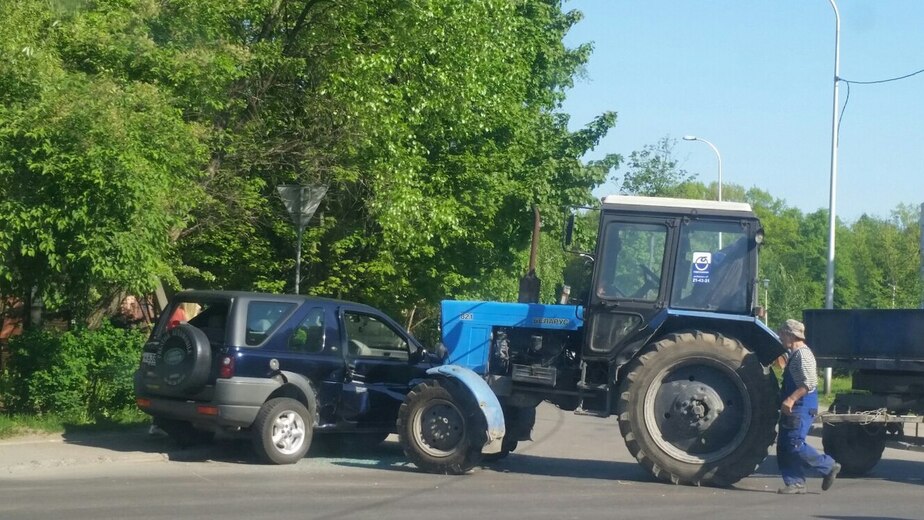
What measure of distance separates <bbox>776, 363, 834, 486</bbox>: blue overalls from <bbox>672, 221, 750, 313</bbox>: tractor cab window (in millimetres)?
1057

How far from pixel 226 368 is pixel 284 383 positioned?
27.1 inches

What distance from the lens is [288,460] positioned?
12219 millimetres

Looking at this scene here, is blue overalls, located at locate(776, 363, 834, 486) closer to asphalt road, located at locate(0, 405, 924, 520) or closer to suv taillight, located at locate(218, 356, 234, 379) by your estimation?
asphalt road, located at locate(0, 405, 924, 520)

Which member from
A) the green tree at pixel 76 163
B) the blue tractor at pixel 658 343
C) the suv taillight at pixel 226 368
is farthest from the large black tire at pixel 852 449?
the green tree at pixel 76 163

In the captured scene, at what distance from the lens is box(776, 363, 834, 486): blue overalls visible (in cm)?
1105

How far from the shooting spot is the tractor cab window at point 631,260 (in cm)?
1204

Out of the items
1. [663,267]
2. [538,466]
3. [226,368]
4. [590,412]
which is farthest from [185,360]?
[663,267]

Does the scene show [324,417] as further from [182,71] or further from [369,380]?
[182,71]

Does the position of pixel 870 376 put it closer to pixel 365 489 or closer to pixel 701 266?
pixel 701 266

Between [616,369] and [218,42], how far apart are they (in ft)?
25.6

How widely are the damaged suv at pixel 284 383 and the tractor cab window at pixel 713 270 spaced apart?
2647 millimetres

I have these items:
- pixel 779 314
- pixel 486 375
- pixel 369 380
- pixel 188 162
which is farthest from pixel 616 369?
pixel 779 314

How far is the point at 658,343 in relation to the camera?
11734 millimetres

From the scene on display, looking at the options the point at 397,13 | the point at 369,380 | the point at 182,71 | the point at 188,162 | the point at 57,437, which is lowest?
the point at 57,437
